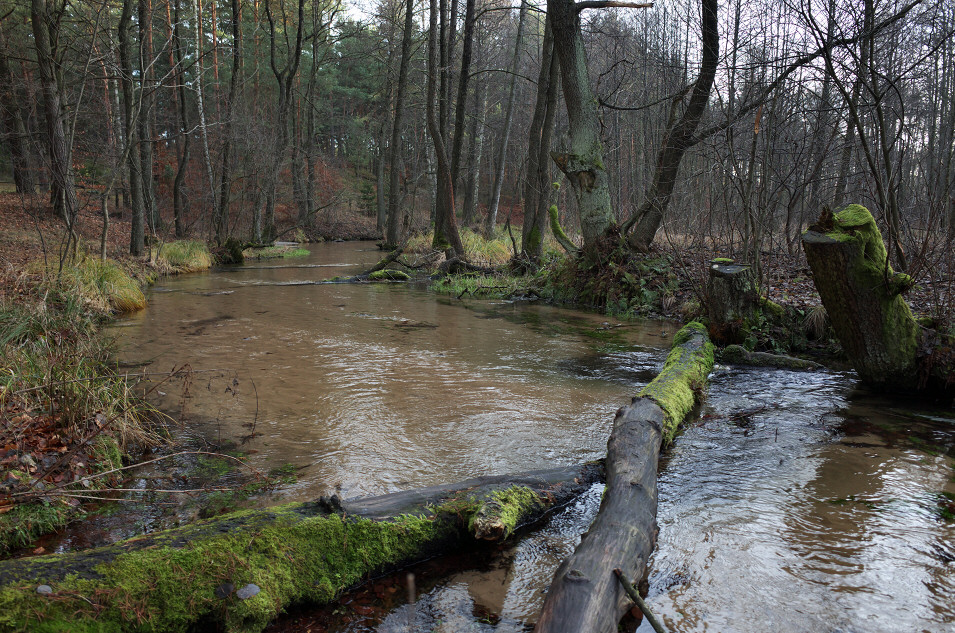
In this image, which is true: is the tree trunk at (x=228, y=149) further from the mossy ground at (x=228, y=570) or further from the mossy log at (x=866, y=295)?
the mossy ground at (x=228, y=570)

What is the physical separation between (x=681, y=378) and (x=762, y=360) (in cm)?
229

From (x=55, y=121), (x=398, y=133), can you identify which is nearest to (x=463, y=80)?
(x=398, y=133)

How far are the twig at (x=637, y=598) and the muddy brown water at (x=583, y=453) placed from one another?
404 mm

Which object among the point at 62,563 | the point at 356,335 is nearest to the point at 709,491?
the point at 62,563

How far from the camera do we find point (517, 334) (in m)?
8.75

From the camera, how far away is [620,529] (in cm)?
255

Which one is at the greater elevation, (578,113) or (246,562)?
(578,113)

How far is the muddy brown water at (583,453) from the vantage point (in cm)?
253

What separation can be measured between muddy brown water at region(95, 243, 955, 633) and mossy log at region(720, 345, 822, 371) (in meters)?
0.20

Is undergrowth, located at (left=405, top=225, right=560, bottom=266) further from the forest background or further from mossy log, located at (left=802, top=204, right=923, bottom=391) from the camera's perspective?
mossy log, located at (left=802, top=204, right=923, bottom=391)

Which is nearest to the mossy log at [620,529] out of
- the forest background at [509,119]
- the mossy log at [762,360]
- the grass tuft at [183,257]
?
the mossy log at [762,360]

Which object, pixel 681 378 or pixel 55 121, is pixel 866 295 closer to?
pixel 681 378

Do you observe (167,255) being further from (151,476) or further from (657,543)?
(657,543)

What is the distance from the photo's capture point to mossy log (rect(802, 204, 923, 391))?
5.24 meters
